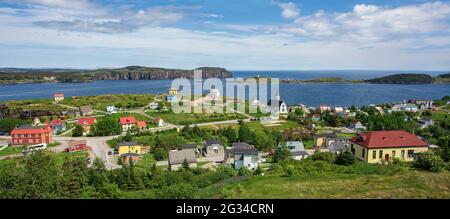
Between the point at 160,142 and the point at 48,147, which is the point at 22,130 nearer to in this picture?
the point at 48,147

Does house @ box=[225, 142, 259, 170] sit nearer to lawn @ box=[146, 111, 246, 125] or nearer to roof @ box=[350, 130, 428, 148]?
roof @ box=[350, 130, 428, 148]

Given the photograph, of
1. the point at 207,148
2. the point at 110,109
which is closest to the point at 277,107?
the point at 207,148

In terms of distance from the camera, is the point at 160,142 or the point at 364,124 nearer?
the point at 160,142

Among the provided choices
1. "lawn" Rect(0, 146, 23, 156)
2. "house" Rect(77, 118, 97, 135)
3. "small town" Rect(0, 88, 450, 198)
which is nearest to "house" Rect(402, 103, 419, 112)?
"small town" Rect(0, 88, 450, 198)

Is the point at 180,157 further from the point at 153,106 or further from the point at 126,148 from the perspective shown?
Answer: the point at 153,106

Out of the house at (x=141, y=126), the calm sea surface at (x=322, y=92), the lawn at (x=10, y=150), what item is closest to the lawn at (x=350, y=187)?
the lawn at (x=10, y=150)
